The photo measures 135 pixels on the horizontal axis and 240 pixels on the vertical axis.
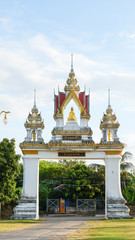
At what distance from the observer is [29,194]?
24625mm

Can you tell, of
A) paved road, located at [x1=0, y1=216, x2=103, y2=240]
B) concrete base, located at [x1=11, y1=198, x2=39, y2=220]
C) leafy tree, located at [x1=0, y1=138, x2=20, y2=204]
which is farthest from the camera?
leafy tree, located at [x1=0, y1=138, x2=20, y2=204]

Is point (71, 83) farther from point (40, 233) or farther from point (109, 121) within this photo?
point (40, 233)

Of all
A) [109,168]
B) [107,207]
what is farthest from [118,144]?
[107,207]

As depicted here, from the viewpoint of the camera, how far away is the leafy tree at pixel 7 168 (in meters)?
25.1

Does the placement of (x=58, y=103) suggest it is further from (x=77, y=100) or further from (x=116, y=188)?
(x=116, y=188)

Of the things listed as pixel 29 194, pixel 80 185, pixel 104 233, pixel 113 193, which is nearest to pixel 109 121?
pixel 113 193

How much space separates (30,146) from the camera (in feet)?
81.6

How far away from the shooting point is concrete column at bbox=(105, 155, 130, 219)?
24156 millimetres

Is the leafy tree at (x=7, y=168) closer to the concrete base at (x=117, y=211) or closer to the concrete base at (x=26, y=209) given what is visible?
the concrete base at (x=26, y=209)

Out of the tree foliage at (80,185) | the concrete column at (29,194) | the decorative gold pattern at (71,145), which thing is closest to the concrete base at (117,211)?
the decorative gold pattern at (71,145)

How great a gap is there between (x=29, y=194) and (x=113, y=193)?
5725mm

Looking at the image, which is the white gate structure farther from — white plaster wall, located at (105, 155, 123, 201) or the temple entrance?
the temple entrance

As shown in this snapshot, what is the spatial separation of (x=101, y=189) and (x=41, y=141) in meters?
12.6

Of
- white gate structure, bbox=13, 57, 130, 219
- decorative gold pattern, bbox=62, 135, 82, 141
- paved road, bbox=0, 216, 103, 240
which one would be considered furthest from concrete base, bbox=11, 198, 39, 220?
paved road, bbox=0, 216, 103, 240
